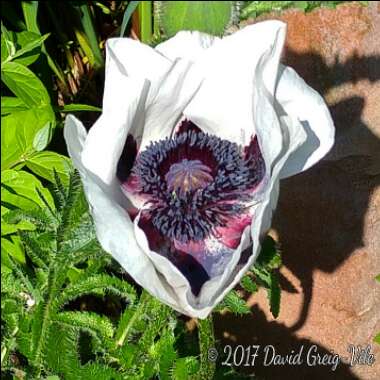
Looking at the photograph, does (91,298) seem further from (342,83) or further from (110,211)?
(110,211)

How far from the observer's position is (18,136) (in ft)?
2.88

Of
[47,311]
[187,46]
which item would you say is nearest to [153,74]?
[187,46]

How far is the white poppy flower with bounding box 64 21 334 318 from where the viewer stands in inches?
24.5

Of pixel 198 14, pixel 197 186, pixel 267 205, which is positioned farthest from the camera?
pixel 197 186

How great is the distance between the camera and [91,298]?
117 cm

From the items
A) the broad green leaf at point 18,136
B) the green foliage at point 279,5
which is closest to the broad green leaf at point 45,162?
the broad green leaf at point 18,136

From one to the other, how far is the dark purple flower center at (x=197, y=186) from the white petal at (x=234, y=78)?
0.02 m

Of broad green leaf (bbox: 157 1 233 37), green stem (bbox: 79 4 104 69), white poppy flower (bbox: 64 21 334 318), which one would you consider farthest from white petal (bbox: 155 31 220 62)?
green stem (bbox: 79 4 104 69)

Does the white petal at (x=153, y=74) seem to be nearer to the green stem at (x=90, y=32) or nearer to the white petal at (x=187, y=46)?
the white petal at (x=187, y=46)

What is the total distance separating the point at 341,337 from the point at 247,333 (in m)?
0.13

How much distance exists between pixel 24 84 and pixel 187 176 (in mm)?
272

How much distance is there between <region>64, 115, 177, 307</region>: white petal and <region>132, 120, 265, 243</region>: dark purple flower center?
87 mm

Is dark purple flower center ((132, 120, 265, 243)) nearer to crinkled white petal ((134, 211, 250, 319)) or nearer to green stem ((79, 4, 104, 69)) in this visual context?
crinkled white petal ((134, 211, 250, 319))

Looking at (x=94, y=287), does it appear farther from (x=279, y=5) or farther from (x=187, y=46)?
(x=279, y=5)
